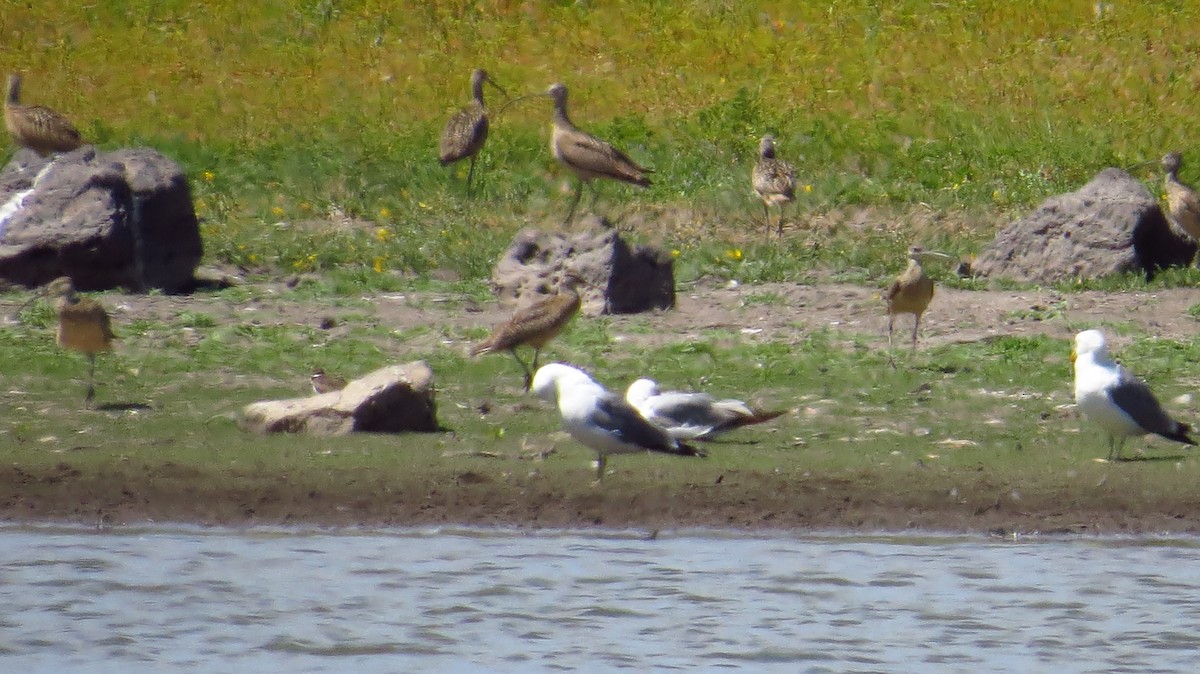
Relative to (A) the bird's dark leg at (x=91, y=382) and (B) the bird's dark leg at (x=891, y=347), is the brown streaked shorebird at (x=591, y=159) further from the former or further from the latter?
(A) the bird's dark leg at (x=91, y=382)

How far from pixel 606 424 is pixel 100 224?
617cm

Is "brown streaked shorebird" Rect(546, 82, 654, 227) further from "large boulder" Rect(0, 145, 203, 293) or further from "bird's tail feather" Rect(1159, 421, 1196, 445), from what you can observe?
"bird's tail feather" Rect(1159, 421, 1196, 445)

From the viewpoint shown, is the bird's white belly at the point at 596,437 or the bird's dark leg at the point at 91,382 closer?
the bird's white belly at the point at 596,437

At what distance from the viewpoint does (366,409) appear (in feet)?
32.0

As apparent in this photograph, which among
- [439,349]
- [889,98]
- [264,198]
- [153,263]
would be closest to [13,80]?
[264,198]

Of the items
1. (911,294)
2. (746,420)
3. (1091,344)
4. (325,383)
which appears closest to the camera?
(1091,344)

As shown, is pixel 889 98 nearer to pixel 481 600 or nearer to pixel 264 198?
pixel 264 198

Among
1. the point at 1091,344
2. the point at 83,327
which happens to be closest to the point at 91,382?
the point at 83,327

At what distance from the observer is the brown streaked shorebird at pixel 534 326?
10.8 metres

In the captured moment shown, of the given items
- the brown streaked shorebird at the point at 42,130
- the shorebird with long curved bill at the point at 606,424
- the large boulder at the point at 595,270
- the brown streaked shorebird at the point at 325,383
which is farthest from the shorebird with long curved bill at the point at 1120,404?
the brown streaked shorebird at the point at 42,130

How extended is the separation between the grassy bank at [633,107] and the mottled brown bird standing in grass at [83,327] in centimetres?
431

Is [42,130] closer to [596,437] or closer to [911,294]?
[911,294]

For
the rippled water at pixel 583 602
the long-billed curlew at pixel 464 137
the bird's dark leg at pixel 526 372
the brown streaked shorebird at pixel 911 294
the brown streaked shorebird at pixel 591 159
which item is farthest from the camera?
the long-billed curlew at pixel 464 137

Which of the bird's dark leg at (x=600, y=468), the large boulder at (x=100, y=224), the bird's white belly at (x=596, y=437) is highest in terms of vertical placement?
the large boulder at (x=100, y=224)
